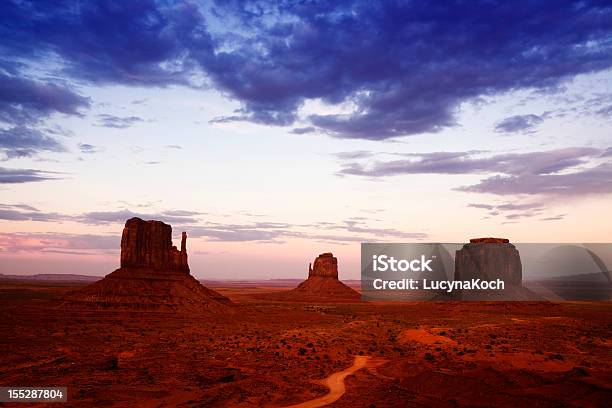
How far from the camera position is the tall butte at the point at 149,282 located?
77.9 metres

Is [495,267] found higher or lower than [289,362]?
higher

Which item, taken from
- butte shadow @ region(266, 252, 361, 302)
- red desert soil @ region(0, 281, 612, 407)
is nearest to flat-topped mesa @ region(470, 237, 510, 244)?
butte shadow @ region(266, 252, 361, 302)

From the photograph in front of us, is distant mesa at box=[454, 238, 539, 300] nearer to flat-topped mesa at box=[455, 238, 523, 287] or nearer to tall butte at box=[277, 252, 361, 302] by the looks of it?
flat-topped mesa at box=[455, 238, 523, 287]

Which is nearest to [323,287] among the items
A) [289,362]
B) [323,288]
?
[323,288]

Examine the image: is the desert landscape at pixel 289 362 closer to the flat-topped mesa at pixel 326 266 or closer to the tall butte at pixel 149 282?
the tall butte at pixel 149 282

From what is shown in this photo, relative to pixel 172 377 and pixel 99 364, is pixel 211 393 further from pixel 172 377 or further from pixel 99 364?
pixel 99 364

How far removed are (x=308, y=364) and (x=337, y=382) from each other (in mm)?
6227

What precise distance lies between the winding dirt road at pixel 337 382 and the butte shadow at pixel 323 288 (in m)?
117

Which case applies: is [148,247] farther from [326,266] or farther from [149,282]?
[326,266]

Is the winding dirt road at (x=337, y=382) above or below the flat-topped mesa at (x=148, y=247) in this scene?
below

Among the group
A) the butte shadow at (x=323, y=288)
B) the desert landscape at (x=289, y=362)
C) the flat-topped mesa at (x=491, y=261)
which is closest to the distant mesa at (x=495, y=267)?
the flat-topped mesa at (x=491, y=261)

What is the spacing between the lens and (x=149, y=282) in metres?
84.4

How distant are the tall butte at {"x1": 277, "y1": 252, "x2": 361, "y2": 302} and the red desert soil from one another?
98580mm

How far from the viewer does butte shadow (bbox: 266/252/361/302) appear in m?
157
